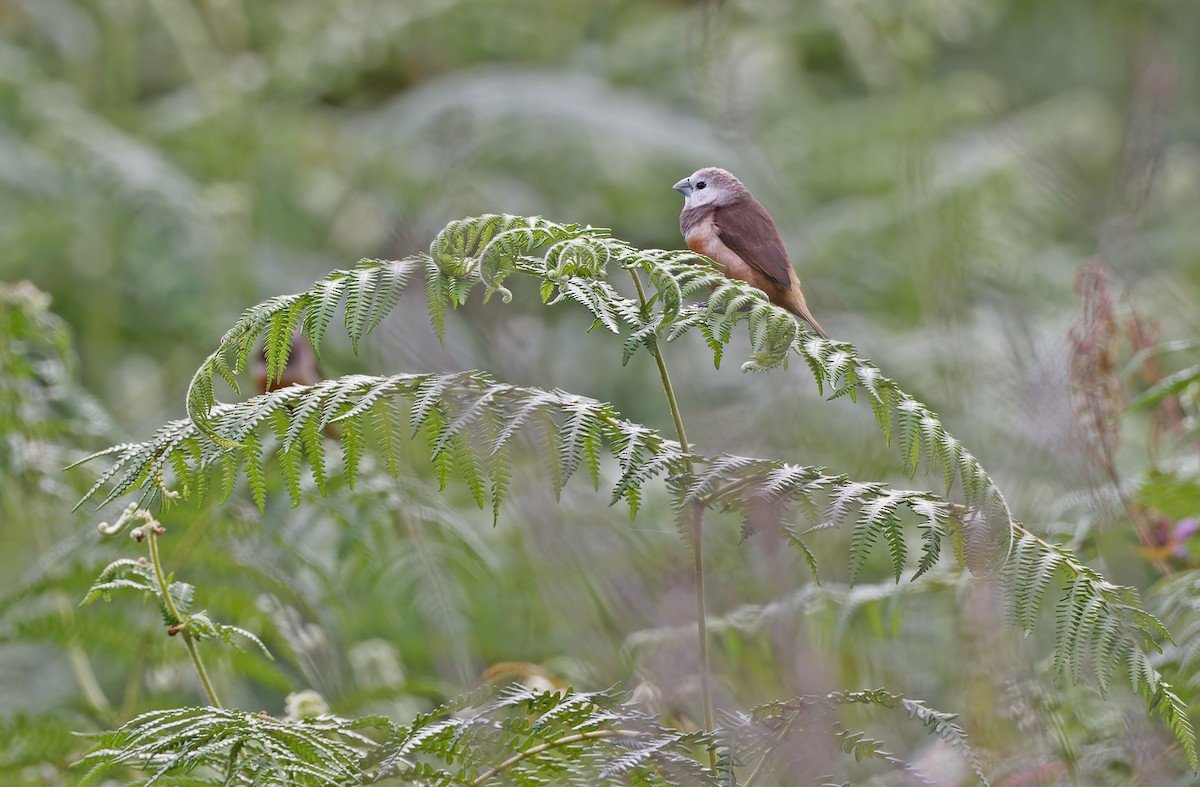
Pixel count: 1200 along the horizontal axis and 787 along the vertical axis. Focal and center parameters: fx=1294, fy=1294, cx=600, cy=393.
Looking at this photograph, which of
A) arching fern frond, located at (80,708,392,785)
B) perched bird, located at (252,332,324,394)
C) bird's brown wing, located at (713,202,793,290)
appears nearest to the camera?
arching fern frond, located at (80,708,392,785)

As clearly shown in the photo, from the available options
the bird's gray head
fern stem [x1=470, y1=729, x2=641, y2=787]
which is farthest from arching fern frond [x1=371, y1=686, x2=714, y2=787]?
the bird's gray head

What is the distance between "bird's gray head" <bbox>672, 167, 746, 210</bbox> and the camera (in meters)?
1.85

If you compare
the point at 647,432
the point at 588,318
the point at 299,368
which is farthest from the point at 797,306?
the point at 588,318

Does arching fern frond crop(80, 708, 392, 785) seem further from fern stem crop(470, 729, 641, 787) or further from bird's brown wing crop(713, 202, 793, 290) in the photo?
bird's brown wing crop(713, 202, 793, 290)

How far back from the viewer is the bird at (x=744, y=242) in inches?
70.7

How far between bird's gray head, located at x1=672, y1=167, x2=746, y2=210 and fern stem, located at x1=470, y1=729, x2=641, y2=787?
2.84ft

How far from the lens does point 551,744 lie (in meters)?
1.23

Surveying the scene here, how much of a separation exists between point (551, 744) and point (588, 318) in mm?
3301

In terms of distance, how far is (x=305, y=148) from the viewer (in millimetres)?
5488

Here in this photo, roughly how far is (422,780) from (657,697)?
0.50 metres

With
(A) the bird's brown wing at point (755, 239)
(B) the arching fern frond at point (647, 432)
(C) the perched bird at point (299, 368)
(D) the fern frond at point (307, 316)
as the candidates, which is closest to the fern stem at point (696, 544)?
(B) the arching fern frond at point (647, 432)

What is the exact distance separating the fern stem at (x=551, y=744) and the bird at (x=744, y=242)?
2.35 ft

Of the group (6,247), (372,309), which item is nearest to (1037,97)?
(6,247)

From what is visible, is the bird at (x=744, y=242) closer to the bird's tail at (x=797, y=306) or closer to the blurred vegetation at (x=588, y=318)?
the bird's tail at (x=797, y=306)
